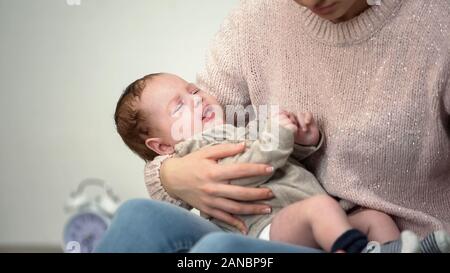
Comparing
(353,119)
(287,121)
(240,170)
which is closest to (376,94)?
(353,119)

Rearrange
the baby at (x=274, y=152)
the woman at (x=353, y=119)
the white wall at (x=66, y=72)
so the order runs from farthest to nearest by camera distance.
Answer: the white wall at (x=66, y=72), the woman at (x=353, y=119), the baby at (x=274, y=152)

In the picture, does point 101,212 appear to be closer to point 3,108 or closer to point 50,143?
point 50,143

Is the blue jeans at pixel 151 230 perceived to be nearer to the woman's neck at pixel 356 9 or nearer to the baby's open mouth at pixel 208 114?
the baby's open mouth at pixel 208 114

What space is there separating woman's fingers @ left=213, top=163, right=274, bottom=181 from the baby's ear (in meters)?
0.20

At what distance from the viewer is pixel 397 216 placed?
1057 mm

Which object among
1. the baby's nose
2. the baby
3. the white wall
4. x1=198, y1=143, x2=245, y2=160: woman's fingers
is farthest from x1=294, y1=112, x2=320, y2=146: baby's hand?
the white wall

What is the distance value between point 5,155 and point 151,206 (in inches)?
31.6

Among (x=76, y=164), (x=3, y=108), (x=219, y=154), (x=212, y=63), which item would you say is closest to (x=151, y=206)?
(x=219, y=154)

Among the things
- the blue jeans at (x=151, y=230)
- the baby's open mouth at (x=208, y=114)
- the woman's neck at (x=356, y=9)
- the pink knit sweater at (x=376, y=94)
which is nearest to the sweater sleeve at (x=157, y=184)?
the pink knit sweater at (x=376, y=94)

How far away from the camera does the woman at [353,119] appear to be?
0.98 m

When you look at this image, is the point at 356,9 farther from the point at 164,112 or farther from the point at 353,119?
the point at 164,112

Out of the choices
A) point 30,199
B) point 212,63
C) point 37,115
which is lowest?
point 30,199

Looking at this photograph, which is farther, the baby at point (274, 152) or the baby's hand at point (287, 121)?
the baby's hand at point (287, 121)

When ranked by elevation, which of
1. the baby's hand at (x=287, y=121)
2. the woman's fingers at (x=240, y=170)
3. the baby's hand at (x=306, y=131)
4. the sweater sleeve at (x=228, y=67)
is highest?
the sweater sleeve at (x=228, y=67)
